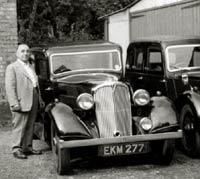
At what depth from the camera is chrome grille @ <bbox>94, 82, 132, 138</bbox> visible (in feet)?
22.6

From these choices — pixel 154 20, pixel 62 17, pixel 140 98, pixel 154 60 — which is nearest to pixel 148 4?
pixel 154 20

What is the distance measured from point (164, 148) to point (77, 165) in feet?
3.94

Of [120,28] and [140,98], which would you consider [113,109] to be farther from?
[120,28]

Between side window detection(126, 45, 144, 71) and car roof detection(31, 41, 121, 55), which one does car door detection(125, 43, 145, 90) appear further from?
car roof detection(31, 41, 121, 55)

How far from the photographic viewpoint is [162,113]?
7.20 metres

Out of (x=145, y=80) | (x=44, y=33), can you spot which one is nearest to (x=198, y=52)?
(x=145, y=80)

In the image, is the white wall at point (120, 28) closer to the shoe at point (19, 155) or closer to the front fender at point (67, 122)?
the shoe at point (19, 155)

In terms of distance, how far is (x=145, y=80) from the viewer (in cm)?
927

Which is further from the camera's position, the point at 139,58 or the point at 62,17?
the point at 62,17

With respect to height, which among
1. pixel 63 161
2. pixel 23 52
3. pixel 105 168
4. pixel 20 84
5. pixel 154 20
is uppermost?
pixel 154 20

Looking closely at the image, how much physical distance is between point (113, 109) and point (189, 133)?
4.81 ft

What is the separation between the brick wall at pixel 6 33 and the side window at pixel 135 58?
148 inches

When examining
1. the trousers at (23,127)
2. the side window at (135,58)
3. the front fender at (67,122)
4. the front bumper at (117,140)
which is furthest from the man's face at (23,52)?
the side window at (135,58)

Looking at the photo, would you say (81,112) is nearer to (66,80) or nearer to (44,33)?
(66,80)
